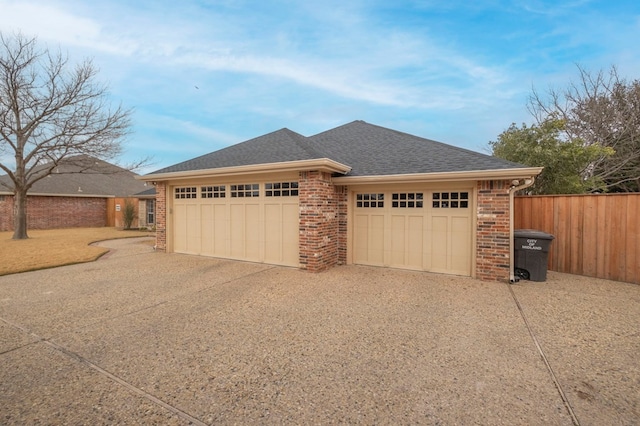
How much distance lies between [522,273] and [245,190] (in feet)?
22.8

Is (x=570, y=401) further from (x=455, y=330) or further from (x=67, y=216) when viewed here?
(x=67, y=216)

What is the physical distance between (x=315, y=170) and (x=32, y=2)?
307 inches

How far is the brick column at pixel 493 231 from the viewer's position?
6020mm

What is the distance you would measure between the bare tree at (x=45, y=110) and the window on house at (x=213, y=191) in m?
8.53

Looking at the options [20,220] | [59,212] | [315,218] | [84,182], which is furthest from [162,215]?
[84,182]

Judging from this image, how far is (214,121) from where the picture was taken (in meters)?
21.3

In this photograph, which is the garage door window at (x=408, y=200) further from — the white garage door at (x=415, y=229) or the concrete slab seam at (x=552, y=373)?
the concrete slab seam at (x=552, y=373)

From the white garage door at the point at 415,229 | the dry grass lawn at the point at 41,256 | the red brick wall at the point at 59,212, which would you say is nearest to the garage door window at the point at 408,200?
the white garage door at the point at 415,229

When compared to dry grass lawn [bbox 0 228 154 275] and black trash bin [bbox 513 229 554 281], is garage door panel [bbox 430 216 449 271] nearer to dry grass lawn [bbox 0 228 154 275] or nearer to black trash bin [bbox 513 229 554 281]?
black trash bin [bbox 513 229 554 281]

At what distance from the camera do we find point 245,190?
816 centimetres

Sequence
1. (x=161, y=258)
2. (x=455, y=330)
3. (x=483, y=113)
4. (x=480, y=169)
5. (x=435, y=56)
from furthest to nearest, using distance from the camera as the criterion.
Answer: (x=483, y=113), (x=435, y=56), (x=161, y=258), (x=480, y=169), (x=455, y=330)

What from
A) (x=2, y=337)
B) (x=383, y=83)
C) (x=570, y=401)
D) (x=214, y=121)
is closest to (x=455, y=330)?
(x=570, y=401)

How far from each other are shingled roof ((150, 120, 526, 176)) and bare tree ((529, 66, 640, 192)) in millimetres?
8491

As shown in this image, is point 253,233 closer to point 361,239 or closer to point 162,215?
point 361,239
